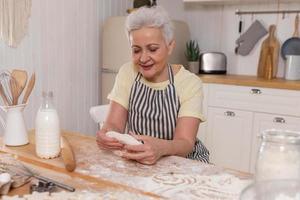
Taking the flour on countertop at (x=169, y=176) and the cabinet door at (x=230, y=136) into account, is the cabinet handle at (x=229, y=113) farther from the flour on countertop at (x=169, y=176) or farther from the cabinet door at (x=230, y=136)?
the flour on countertop at (x=169, y=176)

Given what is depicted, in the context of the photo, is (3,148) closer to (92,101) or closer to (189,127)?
(189,127)

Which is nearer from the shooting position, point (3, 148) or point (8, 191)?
point (8, 191)

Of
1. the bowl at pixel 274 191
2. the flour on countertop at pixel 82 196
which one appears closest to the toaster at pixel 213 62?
the flour on countertop at pixel 82 196

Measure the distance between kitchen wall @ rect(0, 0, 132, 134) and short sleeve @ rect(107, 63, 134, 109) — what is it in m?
1.42

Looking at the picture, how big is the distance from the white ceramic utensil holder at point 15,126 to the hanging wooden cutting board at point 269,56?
218 centimetres

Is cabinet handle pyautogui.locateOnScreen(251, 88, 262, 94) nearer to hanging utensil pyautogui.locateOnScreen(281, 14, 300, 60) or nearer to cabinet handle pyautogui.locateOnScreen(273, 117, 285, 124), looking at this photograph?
cabinet handle pyautogui.locateOnScreen(273, 117, 285, 124)

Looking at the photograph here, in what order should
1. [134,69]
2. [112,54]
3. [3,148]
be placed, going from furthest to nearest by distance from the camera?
1. [112,54]
2. [134,69]
3. [3,148]

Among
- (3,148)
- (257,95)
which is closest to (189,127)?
(3,148)

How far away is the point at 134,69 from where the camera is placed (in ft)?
5.53

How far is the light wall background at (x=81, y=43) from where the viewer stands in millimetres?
2941

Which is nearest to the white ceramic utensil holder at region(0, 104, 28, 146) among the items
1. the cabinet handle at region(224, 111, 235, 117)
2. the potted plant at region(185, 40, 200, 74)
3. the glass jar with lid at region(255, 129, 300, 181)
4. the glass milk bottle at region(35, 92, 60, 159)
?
the glass milk bottle at region(35, 92, 60, 159)

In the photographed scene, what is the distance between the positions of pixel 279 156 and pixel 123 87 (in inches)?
40.3

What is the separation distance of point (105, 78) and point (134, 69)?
5.60 ft

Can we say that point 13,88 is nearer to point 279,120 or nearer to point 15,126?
point 15,126
